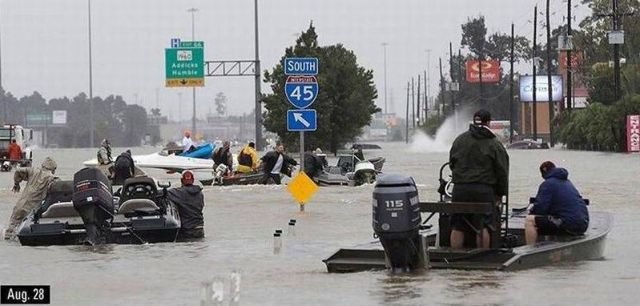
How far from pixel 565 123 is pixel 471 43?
79.8 m

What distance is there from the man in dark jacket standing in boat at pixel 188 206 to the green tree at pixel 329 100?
4651cm

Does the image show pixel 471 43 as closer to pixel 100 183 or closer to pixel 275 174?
pixel 275 174

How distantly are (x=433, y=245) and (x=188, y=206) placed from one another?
20.8ft

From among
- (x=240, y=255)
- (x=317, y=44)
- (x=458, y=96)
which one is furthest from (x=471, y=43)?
(x=240, y=255)

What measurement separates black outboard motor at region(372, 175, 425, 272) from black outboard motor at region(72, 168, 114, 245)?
7161 mm

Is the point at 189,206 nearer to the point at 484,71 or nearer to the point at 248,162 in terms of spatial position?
the point at 248,162

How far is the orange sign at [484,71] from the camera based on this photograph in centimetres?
14988

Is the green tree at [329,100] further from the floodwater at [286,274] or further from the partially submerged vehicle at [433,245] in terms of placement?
the partially submerged vehicle at [433,245]

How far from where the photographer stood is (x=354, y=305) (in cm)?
1259

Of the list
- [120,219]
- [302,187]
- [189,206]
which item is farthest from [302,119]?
[120,219]

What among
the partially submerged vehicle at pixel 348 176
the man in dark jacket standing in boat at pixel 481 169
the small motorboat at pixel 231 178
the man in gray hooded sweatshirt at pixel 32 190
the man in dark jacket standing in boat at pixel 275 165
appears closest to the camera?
the man in dark jacket standing in boat at pixel 481 169

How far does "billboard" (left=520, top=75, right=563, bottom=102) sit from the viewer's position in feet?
412

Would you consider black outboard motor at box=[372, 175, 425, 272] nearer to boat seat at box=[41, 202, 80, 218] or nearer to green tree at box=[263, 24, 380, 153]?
boat seat at box=[41, 202, 80, 218]
